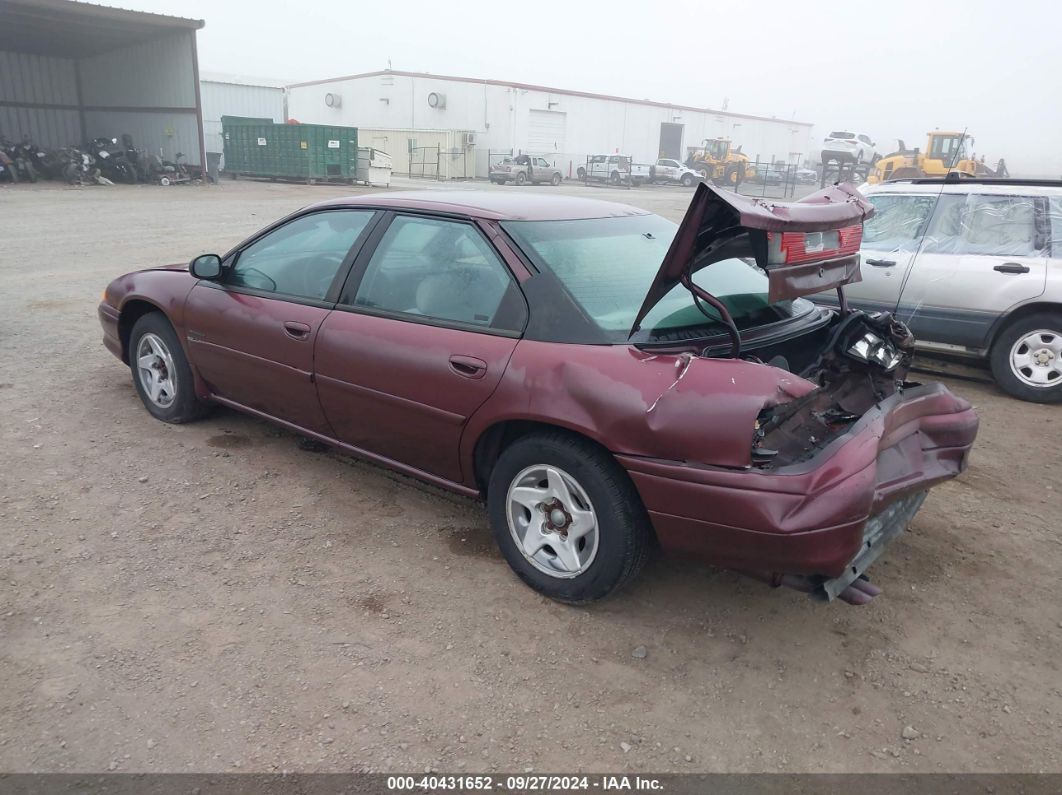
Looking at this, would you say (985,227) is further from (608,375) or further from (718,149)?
(718,149)

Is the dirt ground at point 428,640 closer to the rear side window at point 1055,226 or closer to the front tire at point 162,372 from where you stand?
the front tire at point 162,372

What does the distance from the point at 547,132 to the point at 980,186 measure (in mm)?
43533

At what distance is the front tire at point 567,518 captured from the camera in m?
2.78

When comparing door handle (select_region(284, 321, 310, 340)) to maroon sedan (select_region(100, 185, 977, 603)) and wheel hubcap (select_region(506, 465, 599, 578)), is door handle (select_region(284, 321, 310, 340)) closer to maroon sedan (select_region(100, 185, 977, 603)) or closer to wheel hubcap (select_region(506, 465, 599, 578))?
maroon sedan (select_region(100, 185, 977, 603))

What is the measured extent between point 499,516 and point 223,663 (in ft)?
3.72

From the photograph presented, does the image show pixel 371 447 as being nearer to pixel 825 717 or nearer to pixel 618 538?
pixel 618 538

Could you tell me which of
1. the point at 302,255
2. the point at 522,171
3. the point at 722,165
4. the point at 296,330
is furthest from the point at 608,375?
the point at 722,165

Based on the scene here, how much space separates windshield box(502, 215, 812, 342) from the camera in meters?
2.99

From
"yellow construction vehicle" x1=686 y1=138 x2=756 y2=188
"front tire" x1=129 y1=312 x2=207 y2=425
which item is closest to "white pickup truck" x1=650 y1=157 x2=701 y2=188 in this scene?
"yellow construction vehicle" x1=686 y1=138 x2=756 y2=188

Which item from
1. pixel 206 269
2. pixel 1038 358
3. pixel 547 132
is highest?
pixel 547 132

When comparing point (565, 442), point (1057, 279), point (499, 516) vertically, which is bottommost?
point (499, 516)

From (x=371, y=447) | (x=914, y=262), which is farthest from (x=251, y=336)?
(x=914, y=262)

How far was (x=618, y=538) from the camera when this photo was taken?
2789 mm

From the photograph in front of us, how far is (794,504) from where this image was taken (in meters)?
2.46
